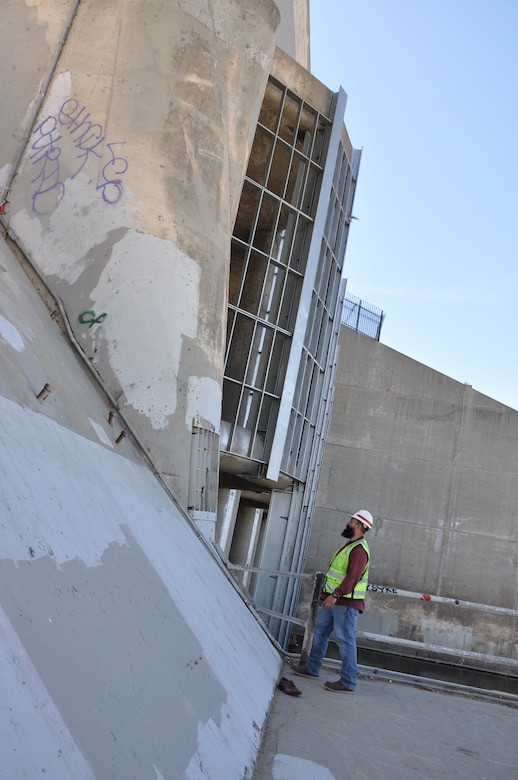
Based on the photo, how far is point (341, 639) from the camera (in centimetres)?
621

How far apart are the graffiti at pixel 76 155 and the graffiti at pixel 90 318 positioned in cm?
97

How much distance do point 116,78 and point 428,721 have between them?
20.2 ft

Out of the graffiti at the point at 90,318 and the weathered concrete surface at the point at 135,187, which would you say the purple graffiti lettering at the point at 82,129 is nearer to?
the weathered concrete surface at the point at 135,187

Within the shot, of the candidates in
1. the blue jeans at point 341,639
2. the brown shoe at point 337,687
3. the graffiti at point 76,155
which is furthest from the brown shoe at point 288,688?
the graffiti at point 76,155

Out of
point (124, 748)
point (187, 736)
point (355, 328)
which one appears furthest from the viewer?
point (355, 328)

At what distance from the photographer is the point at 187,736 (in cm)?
251

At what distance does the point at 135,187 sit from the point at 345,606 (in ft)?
13.8

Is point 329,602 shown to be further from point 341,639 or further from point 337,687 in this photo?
point 337,687

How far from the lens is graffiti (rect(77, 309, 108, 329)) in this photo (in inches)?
228

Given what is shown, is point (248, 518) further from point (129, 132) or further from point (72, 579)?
point (72, 579)

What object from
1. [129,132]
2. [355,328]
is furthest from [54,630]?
[355,328]

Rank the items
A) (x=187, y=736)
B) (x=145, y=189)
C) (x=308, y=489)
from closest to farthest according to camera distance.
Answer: (x=187, y=736)
(x=145, y=189)
(x=308, y=489)

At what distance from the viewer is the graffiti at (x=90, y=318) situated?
5801mm

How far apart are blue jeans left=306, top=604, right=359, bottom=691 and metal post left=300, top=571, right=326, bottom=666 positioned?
72mm
